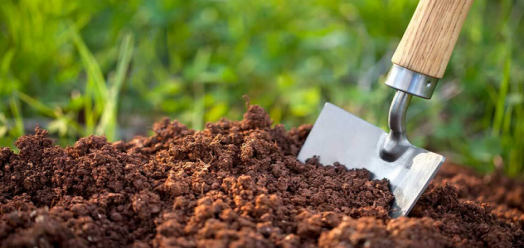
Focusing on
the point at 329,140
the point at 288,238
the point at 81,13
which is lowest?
the point at 288,238

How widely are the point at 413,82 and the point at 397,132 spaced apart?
178mm

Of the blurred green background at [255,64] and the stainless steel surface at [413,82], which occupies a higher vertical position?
the blurred green background at [255,64]

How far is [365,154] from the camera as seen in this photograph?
156 centimetres

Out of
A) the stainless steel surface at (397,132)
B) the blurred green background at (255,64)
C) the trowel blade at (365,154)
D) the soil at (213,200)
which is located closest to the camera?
the soil at (213,200)

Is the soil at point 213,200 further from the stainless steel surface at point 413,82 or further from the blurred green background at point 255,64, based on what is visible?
the blurred green background at point 255,64

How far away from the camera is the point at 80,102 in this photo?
230 centimetres

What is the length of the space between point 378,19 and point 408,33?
66.4 inches

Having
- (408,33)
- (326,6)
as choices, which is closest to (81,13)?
(326,6)

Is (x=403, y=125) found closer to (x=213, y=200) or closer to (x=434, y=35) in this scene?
(x=434, y=35)

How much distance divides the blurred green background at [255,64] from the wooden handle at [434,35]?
1.21 metres

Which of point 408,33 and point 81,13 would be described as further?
point 81,13

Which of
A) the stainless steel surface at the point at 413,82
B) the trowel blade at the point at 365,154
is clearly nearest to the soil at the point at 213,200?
the trowel blade at the point at 365,154

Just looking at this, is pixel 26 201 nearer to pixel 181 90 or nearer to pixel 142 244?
pixel 142 244

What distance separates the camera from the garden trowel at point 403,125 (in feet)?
4.54
